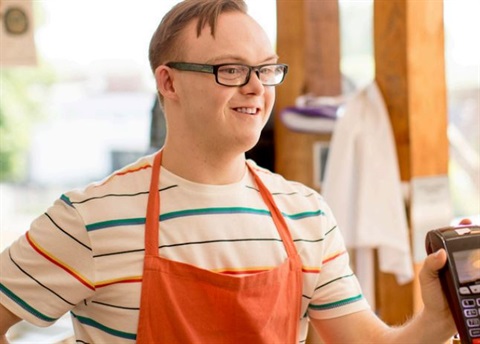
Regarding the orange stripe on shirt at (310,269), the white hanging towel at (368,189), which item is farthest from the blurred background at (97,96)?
the orange stripe on shirt at (310,269)

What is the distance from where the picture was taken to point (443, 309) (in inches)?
50.5

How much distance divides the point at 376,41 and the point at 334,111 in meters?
0.29

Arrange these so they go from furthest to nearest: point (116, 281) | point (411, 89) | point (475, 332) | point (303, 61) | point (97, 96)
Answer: point (97, 96), point (303, 61), point (411, 89), point (116, 281), point (475, 332)

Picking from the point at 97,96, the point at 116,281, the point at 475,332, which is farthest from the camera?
the point at 97,96

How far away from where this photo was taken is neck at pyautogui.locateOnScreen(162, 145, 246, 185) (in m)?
1.37

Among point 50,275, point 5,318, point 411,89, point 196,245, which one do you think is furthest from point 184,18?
point 411,89

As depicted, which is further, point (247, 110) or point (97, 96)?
point (97, 96)

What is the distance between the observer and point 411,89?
7.80 ft

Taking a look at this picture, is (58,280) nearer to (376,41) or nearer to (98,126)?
(376,41)

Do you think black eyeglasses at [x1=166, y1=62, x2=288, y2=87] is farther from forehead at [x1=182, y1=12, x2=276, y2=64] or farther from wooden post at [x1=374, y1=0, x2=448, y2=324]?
wooden post at [x1=374, y1=0, x2=448, y2=324]

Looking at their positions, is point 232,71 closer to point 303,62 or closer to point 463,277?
point 463,277

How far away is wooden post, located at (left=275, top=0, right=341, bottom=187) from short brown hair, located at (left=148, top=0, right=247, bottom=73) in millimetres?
1439

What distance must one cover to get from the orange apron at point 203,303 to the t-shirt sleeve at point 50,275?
0.11 meters

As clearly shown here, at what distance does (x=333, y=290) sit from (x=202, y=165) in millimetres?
331
